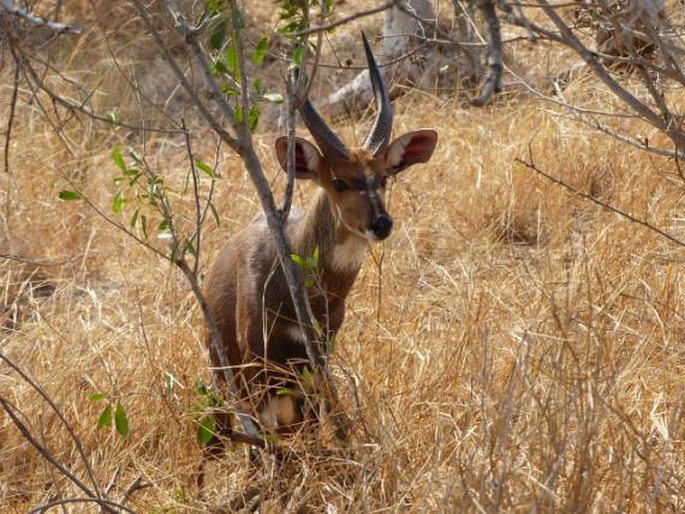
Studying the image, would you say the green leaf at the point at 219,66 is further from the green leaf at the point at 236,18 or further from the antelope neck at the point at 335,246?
the antelope neck at the point at 335,246

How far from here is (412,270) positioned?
234 inches

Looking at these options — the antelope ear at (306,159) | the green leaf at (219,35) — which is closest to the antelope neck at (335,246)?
the antelope ear at (306,159)

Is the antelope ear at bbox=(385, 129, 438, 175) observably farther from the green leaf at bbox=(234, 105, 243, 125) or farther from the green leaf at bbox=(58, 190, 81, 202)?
the green leaf at bbox=(58, 190, 81, 202)

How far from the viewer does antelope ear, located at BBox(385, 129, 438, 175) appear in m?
4.62

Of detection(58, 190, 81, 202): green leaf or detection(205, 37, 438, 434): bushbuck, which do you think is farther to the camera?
detection(205, 37, 438, 434): bushbuck

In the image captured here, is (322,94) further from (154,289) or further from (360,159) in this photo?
(360,159)

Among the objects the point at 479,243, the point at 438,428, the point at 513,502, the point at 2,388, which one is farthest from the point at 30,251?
the point at 513,502

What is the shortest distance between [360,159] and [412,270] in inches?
64.1

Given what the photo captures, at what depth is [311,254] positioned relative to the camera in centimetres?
437

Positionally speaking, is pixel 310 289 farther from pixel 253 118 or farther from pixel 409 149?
pixel 253 118

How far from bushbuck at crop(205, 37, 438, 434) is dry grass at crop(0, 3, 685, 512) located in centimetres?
22

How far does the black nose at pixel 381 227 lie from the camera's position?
163 inches

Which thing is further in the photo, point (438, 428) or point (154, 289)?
point (154, 289)

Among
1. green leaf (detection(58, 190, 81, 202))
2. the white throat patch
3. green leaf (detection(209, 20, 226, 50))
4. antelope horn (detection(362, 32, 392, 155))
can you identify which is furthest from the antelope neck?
green leaf (detection(209, 20, 226, 50))
